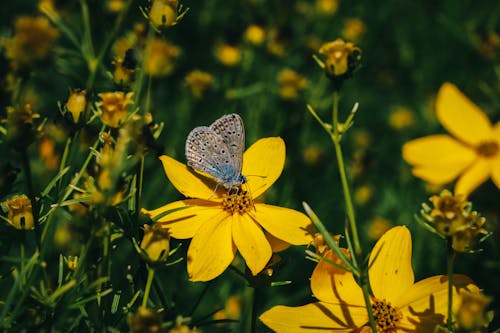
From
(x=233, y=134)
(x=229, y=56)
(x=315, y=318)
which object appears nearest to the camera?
(x=315, y=318)

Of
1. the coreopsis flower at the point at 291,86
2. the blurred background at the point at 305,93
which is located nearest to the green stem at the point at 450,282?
the blurred background at the point at 305,93

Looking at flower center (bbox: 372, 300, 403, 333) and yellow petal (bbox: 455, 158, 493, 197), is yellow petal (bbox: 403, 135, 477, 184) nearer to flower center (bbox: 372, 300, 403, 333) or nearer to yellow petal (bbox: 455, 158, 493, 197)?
yellow petal (bbox: 455, 158, 493, 197)

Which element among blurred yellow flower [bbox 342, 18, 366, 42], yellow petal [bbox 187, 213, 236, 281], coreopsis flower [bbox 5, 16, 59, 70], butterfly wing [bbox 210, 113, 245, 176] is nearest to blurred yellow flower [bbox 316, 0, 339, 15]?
blurred yellow flower [bbox 342, 18, 366, 42]

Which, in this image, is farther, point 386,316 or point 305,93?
point 305,93

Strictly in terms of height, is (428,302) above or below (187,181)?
below

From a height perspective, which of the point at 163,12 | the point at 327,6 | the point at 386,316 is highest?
the point at 163,12

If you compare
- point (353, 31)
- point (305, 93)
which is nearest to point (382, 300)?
point (305, 93)

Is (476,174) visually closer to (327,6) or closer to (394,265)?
(394,265)
